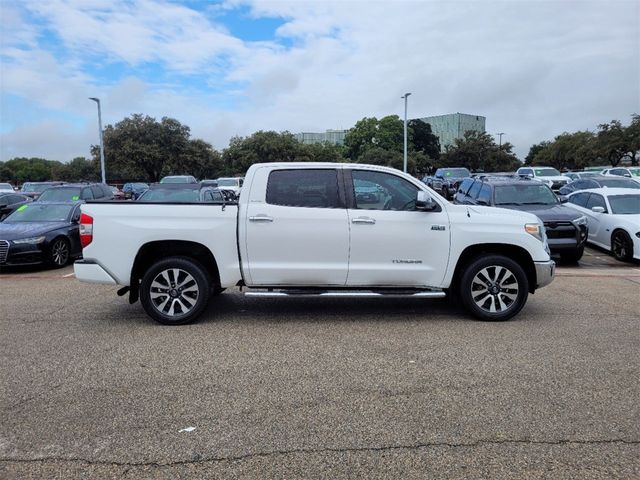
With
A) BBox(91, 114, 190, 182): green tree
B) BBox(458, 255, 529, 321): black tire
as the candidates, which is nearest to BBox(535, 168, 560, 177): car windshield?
BBox(458, 255, 529, 321): black tire

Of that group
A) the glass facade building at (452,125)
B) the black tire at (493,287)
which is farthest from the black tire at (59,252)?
the glass facade building at (452,125)

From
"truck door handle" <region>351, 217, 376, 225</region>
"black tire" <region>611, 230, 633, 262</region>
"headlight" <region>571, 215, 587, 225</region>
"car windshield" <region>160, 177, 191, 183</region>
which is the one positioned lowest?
"black tire" <region>611, 230, 633, 262</region>

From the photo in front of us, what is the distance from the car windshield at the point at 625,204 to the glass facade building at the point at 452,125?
81399mm

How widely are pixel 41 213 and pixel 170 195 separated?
3.08 meters

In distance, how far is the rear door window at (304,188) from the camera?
6266 mm

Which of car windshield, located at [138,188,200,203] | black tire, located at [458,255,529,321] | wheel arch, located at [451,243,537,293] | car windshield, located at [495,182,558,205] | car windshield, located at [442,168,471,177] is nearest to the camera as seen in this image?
black tire, located at [458,255,529,321]

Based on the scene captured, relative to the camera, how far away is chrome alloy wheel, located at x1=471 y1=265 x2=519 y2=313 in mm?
6352

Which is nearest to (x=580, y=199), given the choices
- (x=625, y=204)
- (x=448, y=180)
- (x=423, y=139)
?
(x=625, y=204)

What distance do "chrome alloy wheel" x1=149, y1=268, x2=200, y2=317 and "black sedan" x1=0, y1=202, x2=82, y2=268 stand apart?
575cm

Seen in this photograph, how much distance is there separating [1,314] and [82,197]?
924 centimetres

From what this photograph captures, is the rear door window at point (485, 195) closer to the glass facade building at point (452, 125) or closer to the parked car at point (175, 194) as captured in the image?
the parked car at point (175, 194)

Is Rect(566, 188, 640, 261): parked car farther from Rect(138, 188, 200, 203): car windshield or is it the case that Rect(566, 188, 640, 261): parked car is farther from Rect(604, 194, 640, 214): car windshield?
Rect(138, 188, 200, 203): car windshield

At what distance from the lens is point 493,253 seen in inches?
256

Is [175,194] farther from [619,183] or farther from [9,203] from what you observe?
[619,183]
